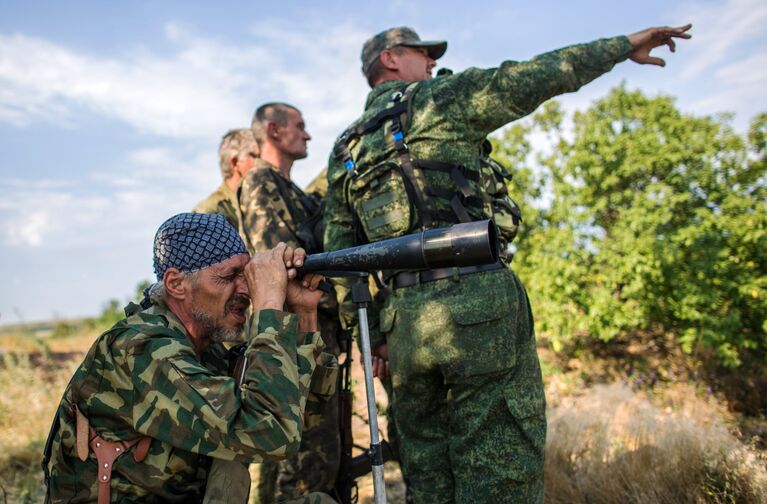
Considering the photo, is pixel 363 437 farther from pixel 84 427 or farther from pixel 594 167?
pixel 84 427

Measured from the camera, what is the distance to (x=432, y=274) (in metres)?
2.62

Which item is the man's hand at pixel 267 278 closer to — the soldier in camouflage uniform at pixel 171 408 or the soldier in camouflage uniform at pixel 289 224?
the soldier in camouflage uniform at pixel 171 408

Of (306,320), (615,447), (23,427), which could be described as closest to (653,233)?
(615,447)

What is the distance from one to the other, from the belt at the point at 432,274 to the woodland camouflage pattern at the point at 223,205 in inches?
68.2

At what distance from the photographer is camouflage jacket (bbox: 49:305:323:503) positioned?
5.58ft

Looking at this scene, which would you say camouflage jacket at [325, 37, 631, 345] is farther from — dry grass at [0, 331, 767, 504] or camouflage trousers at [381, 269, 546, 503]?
dry grass at [0, 331, 767, 504]

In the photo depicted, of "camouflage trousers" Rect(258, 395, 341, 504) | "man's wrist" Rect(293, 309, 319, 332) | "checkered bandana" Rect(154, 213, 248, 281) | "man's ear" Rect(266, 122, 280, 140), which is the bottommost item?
"camouflage trousers" Rect(258, 395, 341, 504)

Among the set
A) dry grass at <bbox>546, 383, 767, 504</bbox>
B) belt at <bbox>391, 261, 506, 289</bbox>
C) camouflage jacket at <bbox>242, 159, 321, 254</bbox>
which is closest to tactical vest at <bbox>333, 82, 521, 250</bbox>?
belt at <bbox>391, 261, 506, 289</bbox>

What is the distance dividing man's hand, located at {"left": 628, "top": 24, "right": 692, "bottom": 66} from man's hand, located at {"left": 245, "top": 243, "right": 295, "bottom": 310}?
1.99 meters

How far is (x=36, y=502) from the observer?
408 centimetres

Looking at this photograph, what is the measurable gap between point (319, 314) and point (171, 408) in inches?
72.8

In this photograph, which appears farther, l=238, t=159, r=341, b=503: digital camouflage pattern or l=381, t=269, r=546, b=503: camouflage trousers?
l=238, t=159, r=341, b=503: digital camouflage pattern

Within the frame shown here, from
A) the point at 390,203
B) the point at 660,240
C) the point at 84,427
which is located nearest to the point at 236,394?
the point at 84,427

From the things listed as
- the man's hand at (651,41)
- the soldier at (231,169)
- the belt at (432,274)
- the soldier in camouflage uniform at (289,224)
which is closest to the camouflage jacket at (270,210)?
the soldier in camouflage uniform at (289,224)
